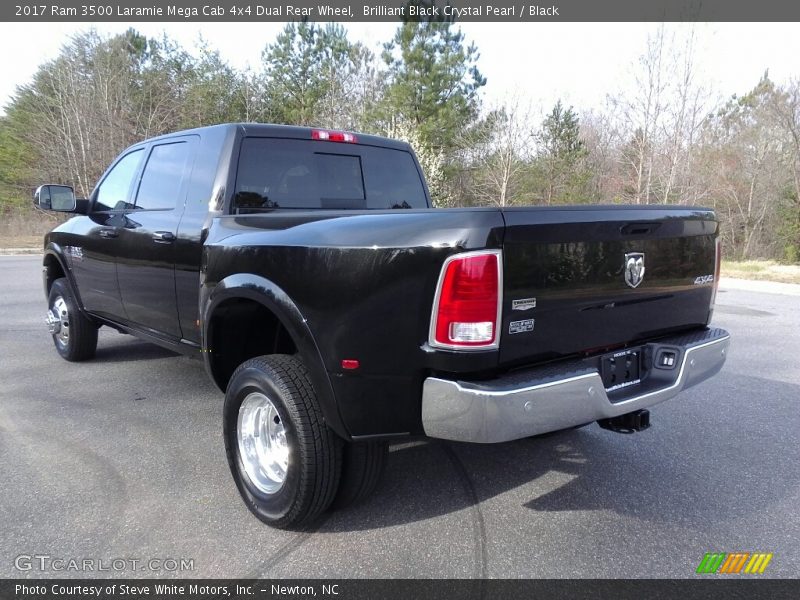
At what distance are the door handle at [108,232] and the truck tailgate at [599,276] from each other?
11.2 ft

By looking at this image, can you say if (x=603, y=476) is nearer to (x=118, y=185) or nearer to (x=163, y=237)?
(x=163, y=237)

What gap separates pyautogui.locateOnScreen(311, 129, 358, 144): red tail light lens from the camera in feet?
13.3

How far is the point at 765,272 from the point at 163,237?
17.6 metres

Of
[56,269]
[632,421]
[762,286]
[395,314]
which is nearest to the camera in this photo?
[395,314]

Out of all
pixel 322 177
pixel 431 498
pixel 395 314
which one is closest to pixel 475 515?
pixel 431 498

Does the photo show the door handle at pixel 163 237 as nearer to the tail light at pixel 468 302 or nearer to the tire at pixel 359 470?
the tire at pixel 359 470

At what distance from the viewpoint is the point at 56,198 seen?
4906mm

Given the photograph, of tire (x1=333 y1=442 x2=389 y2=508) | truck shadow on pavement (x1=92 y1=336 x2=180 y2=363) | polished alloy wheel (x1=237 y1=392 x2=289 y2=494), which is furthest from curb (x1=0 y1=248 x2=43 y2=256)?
tire (x1=333 y1=442 x2=389 y2=508)

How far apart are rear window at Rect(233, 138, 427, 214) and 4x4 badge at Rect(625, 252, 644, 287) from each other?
207 cm

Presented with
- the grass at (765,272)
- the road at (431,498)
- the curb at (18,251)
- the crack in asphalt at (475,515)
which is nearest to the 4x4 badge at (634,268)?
the road at (431,498)

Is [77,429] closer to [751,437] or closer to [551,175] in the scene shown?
[751,437]

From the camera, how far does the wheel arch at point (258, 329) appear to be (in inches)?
100

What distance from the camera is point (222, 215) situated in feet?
11.3

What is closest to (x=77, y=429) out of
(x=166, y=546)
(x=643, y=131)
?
(x=166, y=546)
